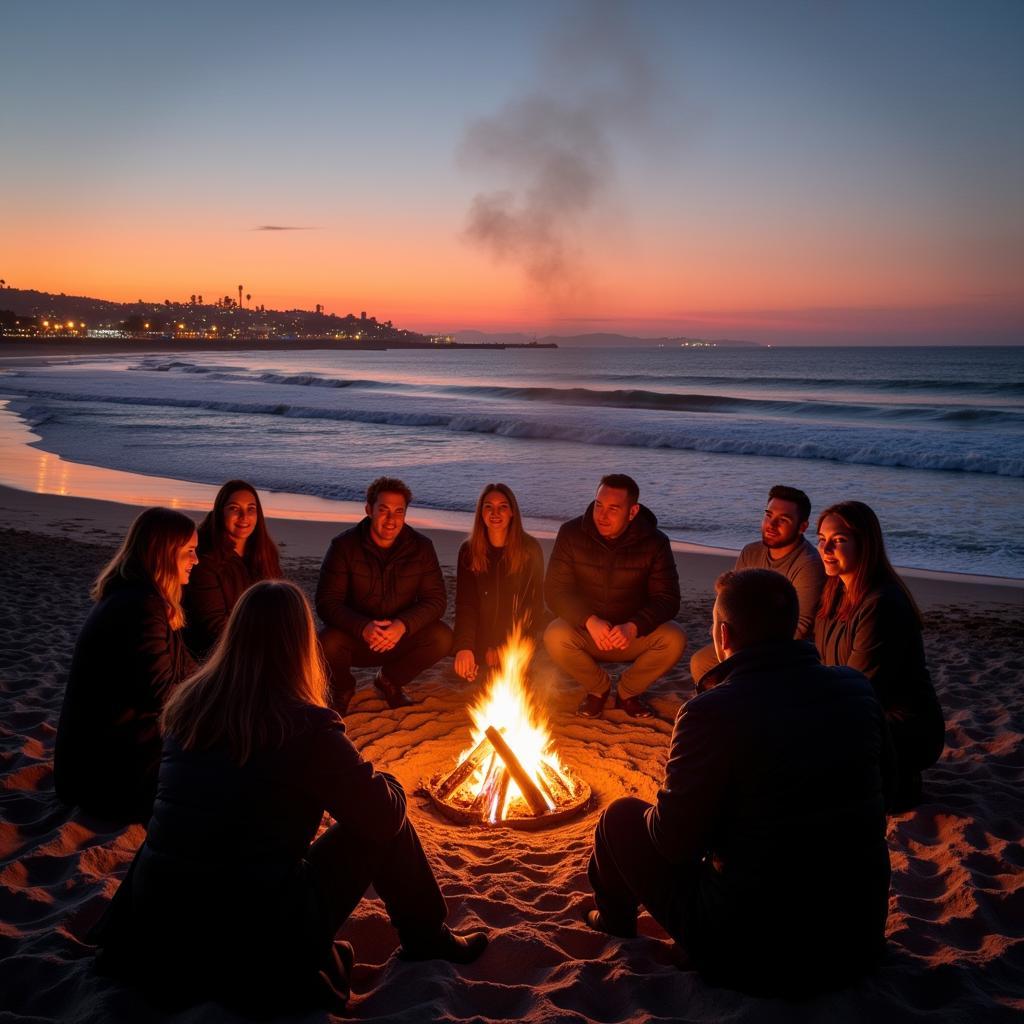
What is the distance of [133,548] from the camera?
402 centimetres

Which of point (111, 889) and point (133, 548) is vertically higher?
point (133, 548)

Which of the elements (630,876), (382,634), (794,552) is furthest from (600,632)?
(630,876)

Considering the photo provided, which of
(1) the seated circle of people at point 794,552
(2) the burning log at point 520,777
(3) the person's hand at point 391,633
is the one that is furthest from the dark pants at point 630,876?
(3) the person's hand at point 391,633

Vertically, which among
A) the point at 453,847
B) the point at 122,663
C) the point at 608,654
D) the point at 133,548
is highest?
the point at 133,548

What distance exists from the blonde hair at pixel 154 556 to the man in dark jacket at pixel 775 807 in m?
2.48

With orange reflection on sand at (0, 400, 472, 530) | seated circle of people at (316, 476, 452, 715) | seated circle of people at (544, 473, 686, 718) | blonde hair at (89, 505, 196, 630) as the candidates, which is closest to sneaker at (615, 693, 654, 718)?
seated circle of people at (544, 473, 686, 718)

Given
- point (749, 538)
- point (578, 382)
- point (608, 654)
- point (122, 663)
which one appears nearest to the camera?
point (122, 663)

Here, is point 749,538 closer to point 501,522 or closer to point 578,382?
point 501,522

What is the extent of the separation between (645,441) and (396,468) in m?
10.9

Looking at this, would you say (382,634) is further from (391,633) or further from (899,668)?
(899,668)

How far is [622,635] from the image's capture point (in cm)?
621

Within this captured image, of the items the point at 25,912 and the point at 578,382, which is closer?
the point at 25,912

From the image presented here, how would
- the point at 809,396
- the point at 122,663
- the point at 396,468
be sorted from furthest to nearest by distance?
the point at 809,396 < the point at 396,468 < the point at 122,663

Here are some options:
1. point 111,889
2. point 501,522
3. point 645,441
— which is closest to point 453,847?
point 111,889
